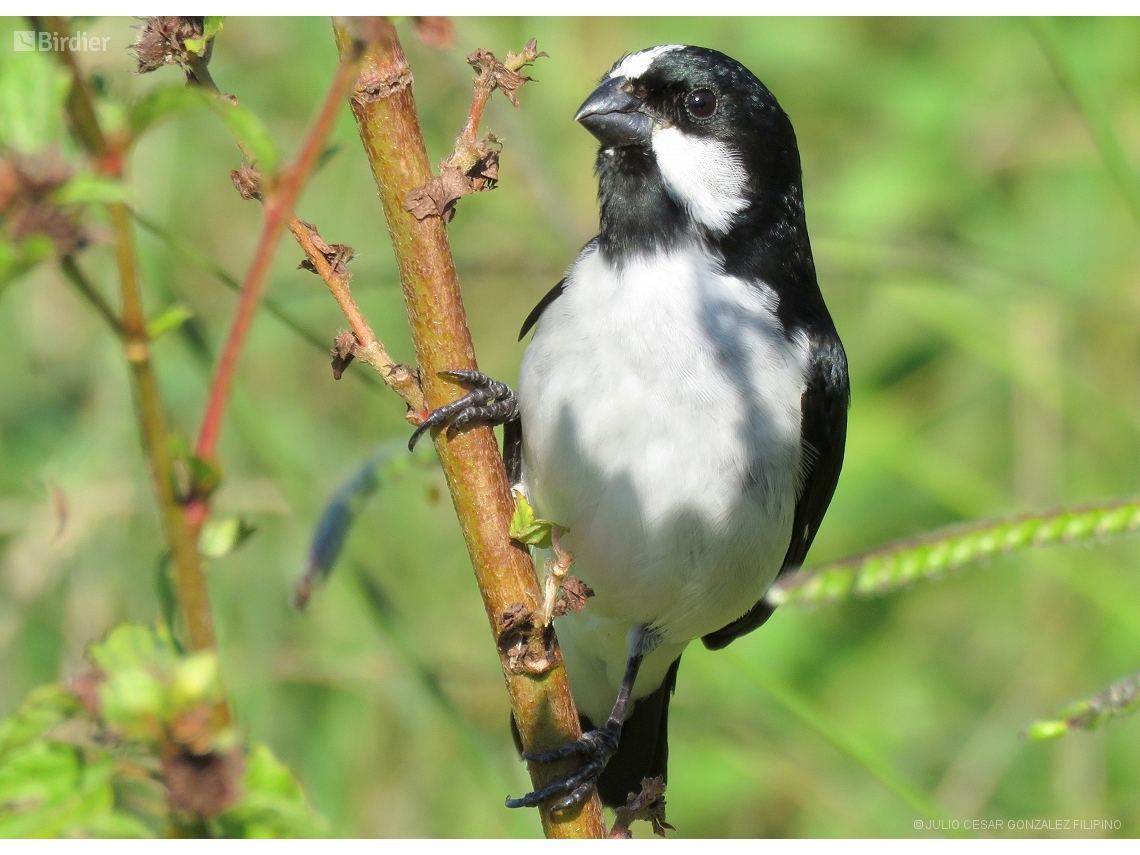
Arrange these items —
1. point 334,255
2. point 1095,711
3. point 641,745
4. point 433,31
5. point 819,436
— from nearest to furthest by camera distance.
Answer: point 433,31 < point 1095,711 < point 334,255 < point 819,436 < point 641,745

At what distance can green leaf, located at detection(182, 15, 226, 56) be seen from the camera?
136cm

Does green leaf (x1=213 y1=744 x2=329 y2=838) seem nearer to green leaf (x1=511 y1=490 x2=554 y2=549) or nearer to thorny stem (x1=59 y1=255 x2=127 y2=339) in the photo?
thorny stem (x1=59 y1=255 x2=127 y2=339)

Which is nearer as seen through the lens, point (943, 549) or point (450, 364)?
point (943, 549)

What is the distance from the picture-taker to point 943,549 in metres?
1.27

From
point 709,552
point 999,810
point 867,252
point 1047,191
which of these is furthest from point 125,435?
point 1047,191

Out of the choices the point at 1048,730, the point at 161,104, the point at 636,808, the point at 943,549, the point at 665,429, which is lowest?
the point at 636,808

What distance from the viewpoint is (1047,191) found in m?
5.18

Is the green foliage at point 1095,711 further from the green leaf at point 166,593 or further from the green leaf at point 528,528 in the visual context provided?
the green leaf at point 166,593

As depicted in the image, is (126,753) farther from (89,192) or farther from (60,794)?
(89,192)

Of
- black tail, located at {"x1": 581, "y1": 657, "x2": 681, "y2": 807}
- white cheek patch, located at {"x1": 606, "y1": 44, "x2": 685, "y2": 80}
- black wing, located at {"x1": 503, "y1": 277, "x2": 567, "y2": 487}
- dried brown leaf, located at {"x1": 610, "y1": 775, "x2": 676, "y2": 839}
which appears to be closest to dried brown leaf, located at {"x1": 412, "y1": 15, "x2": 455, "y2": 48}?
dried brown leaf, located at {"x1": 610, "y1": 775, "x2": 676, "y2": 839}

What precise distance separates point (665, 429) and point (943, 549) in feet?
4.46

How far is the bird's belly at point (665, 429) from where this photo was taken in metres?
2.62

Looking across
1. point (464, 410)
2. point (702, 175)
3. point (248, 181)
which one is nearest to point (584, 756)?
point (464, 410)

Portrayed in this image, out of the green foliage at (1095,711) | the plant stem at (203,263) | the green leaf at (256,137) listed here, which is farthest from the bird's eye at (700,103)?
the green leaf at (256,137)
